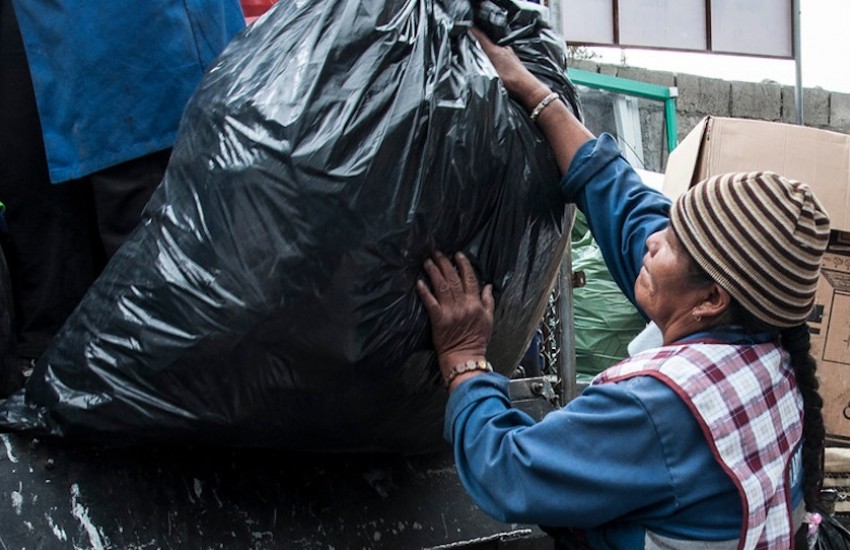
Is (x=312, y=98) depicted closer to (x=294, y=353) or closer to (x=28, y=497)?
(x=294, y=353)

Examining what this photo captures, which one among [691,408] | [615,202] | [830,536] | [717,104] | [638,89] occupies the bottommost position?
[717,104]

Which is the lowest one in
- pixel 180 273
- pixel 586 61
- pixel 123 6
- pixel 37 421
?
pixel 586 61

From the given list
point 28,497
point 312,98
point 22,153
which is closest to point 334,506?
point 28,497

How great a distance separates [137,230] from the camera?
1455mm

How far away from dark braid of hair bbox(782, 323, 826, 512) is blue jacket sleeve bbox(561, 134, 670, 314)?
290mm

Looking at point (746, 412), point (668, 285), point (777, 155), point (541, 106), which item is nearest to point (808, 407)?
→ point (746, 412)

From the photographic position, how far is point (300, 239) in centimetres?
129

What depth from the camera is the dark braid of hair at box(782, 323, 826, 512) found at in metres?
1.38

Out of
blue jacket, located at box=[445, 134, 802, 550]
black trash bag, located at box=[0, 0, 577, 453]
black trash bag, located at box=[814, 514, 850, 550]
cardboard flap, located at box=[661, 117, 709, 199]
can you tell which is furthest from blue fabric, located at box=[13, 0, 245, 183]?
cardboard flap, located at box=[661, 117, 709, 199]

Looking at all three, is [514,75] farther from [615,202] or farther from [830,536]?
[830,536]

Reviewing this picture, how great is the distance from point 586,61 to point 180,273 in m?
5.20

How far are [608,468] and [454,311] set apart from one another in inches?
13.0

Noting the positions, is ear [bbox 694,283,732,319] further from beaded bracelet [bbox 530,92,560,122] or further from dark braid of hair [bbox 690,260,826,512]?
beaded bracelet [bbox 530,92,560,122]

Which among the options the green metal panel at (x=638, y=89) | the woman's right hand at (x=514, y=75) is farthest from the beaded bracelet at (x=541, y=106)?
the green metal panel at (x=638, y=89)
